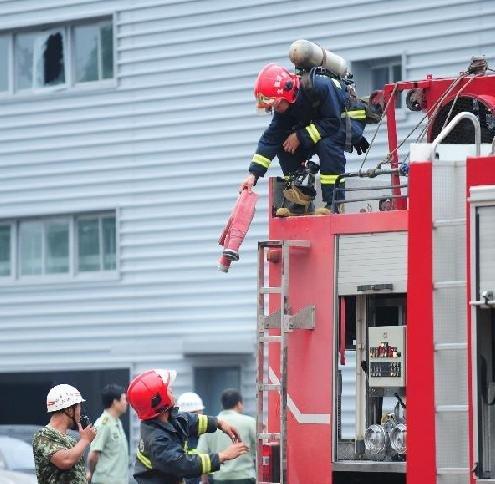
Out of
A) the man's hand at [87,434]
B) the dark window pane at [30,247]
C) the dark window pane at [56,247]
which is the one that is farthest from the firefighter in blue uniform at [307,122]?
the dark window pane at [30,247]

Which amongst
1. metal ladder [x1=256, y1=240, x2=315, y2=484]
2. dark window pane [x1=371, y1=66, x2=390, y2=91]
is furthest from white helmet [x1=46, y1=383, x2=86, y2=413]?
dark window pane [x1=371, y1=66, x2=390, y2=91]

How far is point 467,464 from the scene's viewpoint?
754 cm

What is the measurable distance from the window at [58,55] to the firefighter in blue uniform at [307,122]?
13285 mm

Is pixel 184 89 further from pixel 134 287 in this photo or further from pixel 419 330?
pixel 419 330

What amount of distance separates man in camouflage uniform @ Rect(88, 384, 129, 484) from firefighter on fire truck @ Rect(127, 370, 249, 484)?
4.82 meters

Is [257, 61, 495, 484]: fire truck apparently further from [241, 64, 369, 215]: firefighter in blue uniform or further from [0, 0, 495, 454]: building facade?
[0, 0, 495, 454]: building facade

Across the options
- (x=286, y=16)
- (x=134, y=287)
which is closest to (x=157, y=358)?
(x=134, y=287)

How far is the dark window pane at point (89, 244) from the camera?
2353cm

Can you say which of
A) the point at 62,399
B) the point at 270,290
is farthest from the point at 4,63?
the point at 270,290

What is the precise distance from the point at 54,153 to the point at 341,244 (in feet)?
49.2

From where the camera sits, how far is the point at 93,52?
2377cm

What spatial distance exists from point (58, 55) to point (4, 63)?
1121 mm

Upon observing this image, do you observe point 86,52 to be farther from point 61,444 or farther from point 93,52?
point 61,444

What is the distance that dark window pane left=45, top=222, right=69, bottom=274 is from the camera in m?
23.9
